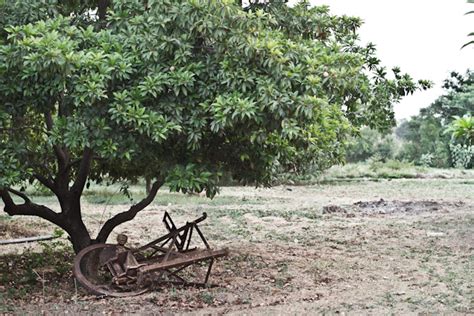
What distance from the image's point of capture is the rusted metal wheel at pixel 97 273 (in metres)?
6.57

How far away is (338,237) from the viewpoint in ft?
36.5

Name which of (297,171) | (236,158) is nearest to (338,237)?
(297,171)

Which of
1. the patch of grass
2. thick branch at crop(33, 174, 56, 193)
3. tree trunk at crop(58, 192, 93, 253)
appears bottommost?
the patch of grass

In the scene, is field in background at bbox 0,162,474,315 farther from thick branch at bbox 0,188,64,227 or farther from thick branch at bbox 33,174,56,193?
thick branch at bbox 33,174,56,193

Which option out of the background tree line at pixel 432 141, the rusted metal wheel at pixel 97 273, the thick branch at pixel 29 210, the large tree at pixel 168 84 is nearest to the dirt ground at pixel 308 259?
the rusted metal wheel at pixel 97 273

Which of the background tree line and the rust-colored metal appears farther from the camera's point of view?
the background tree line

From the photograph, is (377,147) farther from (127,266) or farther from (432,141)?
(127,266)

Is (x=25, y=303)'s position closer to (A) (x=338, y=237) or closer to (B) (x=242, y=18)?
(B) (x=242, y=18)

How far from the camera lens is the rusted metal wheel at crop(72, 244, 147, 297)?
259 inches

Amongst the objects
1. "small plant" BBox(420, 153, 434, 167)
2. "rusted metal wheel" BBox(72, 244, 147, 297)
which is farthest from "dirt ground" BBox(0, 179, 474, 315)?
"small plant" BBox(420, 153, 434, 167)

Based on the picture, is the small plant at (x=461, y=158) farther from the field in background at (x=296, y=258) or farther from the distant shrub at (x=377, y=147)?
the field in background at (x=296, y=258)

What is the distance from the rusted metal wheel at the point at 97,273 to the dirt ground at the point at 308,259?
13 cm

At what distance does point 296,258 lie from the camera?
911 cm

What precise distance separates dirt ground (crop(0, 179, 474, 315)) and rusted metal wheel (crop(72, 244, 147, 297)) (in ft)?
0.42
